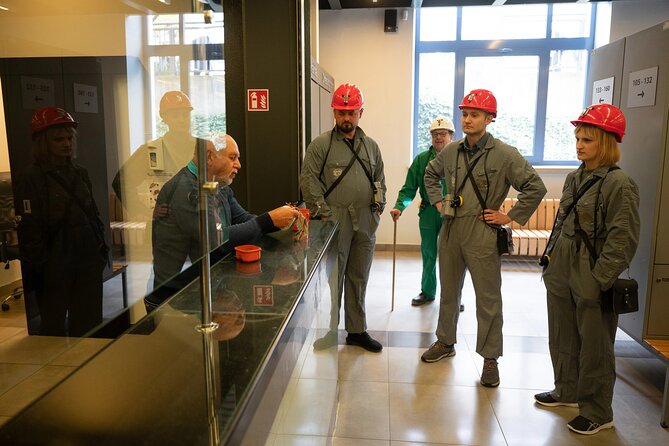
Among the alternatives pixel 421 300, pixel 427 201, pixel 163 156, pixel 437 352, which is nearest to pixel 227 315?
pixel 163 156

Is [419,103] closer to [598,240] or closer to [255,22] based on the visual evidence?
[255,22]

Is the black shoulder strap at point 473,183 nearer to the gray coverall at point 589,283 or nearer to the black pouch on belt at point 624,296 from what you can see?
the gray coverall at point 589,283

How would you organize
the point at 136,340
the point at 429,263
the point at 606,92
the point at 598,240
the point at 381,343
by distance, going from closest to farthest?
the point at 136,340
the point at 598,240
the point at 606,92
the point at 381,343
the point at 429,263

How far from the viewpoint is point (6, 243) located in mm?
528

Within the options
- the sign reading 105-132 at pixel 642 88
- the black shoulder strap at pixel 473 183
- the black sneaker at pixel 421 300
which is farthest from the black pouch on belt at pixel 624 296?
the black sneaker at pixel 421 300

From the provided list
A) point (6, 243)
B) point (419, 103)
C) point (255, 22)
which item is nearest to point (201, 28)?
point (6, 243)

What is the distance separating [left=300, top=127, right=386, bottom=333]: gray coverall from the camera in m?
3.48

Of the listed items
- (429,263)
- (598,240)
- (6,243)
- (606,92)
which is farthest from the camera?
(429,263)

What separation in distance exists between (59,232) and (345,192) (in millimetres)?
2930

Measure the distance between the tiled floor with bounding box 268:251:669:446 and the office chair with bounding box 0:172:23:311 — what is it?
3.59 feet

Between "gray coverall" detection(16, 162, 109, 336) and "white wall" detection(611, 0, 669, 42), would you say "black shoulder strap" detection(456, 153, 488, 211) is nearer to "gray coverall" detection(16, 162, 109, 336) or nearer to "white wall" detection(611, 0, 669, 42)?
"gray coverall" detection(16, 162, 109, 336)

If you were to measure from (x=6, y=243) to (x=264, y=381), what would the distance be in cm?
61

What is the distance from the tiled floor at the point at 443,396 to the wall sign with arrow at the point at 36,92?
92cm

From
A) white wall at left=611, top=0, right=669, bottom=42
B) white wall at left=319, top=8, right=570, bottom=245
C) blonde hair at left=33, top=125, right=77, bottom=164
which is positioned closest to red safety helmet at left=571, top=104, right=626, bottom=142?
blonde hair at left=33, top=125, right=77, bottom=164
